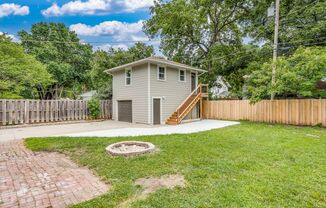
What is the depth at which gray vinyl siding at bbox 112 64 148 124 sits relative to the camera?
14289mm

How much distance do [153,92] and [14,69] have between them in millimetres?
11813

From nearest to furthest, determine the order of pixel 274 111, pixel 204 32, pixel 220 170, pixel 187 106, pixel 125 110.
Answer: pixel 220 170
pixel 274 111
pixel 187 106
pixel 125 110
pixel 204 32

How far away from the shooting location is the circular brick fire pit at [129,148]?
570 cm

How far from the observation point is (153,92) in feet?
46.7

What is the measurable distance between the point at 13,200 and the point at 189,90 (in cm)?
1483

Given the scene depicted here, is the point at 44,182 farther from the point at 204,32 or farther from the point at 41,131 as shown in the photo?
the point at 204,32

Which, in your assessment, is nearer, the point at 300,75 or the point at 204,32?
the point at 300,75

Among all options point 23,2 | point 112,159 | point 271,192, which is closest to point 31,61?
point 23,2

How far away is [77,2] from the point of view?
51.4 feet

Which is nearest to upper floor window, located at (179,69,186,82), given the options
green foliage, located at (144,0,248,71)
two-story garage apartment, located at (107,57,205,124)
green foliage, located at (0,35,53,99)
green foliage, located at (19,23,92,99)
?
two-story garage apartment, located at (107,57,205,124)

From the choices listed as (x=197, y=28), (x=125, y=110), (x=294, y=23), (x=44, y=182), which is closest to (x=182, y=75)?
(x=125, y=110)

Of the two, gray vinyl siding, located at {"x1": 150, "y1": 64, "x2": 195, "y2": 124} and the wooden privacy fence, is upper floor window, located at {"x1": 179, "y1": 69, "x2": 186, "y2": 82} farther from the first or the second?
the wooden privacy fence

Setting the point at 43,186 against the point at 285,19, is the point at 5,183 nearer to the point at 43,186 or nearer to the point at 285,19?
the point at 43,186

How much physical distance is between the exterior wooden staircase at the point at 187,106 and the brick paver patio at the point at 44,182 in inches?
368
